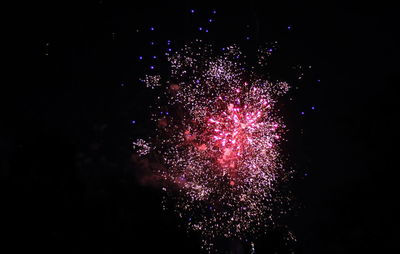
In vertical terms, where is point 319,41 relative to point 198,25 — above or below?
above

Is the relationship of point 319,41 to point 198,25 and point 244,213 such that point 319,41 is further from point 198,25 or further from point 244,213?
point 244,213

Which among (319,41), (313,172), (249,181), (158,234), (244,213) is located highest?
(319,41)

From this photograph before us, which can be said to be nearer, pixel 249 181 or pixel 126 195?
pixel 249 181

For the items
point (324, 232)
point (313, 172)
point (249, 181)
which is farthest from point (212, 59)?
point (324, 232)
